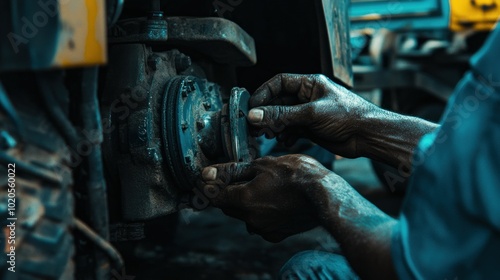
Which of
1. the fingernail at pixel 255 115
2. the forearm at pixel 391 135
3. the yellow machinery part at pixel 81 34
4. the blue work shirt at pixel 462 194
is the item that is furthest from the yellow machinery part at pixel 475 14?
the yellow machinery part at pixel 81 34

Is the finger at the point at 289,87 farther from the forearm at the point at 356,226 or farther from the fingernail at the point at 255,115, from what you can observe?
the forearm at the point at 356,226

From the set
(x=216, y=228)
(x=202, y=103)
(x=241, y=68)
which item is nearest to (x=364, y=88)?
(x=216, y=228)

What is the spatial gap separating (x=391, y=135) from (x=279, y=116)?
0.34 m

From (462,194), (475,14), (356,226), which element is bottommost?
(356,226)

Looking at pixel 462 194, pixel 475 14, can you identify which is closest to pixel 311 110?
pixel 462 194

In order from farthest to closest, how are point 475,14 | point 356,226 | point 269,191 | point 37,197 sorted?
point 475,14 < point 269,191 < point 356,226 < point 37,197

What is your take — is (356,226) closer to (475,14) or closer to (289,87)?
(289,87)

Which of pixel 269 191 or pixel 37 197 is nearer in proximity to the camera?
pixel 37 197

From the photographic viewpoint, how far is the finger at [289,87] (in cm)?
160

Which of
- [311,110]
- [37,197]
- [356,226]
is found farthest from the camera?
[311,110]

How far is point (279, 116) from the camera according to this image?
4.96 feet

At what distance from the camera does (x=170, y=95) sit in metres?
1.38

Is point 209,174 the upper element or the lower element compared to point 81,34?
lower

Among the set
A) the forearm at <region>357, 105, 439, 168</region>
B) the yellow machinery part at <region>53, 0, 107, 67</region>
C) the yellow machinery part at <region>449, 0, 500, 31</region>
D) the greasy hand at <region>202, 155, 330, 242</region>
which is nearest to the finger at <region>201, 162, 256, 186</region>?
the greasy hand at <region>202, 155, 330, 242</region>
